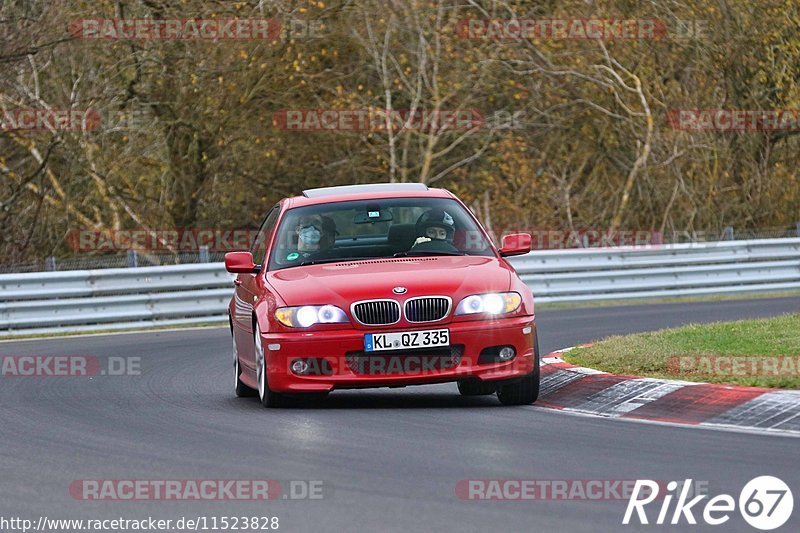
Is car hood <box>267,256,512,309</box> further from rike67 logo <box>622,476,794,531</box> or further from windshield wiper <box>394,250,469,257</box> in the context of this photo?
rike67 logo <box>622,476,794,531</box>

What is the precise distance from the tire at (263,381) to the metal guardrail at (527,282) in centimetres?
1158

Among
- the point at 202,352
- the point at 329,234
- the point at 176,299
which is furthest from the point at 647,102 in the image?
the point at 329,234

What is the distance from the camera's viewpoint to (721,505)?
6.71 metres

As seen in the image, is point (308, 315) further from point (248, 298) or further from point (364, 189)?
point (364, 189)

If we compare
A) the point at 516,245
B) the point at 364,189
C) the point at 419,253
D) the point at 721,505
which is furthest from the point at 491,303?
the point at 721,505

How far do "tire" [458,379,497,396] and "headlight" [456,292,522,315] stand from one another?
0.48 meters

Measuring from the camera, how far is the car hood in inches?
429

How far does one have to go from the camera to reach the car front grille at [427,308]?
35.5ft

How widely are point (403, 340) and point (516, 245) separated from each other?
170 cm

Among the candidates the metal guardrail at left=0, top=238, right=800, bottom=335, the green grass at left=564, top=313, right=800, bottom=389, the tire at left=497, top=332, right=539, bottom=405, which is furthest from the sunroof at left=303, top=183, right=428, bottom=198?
the metal guardrail at left=0, top=238, right=800, bottom=335

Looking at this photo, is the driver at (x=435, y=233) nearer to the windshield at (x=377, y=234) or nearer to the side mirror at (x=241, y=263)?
the windshield at (x=377, y=234)

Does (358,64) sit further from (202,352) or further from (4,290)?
(202,352)

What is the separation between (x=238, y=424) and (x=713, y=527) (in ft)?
15.3

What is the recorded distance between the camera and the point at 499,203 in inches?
1273
